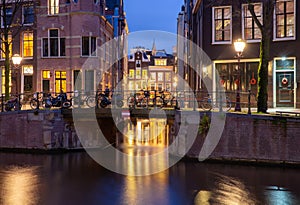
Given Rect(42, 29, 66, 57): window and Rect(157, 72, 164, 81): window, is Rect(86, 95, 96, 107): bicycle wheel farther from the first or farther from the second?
Rect(157, 72, 164, 81): window

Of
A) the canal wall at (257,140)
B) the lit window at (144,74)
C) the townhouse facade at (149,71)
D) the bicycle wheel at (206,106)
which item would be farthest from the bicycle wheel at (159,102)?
the lit window at (144,74)

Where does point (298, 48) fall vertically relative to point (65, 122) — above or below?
above

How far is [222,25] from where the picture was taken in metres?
22.3

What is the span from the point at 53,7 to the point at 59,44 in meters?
2.84

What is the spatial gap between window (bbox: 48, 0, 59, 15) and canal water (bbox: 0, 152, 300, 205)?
1532 cm

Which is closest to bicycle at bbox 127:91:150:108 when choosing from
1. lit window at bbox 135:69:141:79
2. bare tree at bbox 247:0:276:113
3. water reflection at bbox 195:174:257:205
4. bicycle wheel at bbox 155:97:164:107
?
bicycle wheel at bbox 155:97:164:107

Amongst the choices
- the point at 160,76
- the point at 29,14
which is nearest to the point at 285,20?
the point at 29,14

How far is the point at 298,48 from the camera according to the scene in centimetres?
2089

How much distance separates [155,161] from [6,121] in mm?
7987

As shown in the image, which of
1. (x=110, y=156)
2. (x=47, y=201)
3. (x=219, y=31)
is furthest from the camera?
(x=219, y=31)

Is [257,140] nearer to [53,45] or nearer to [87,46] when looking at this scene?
[87,46]

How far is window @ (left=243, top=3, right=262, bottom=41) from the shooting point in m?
21.6

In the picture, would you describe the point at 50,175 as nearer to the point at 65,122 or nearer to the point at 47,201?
the point at 47,201

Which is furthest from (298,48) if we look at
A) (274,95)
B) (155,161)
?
(155,161)
